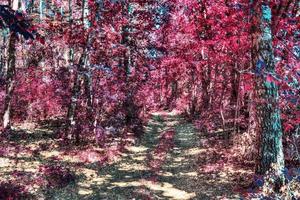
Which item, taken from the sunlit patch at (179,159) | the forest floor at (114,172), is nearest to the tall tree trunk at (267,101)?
the forest floor at (114,172)

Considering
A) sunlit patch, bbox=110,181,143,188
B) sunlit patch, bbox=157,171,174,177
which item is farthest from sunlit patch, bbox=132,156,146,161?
sunlit patch, bbox=110,181,143,188

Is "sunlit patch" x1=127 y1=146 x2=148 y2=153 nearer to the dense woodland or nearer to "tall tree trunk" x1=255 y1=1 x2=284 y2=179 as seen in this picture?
the dense woodland

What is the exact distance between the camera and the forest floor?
29.6 ft

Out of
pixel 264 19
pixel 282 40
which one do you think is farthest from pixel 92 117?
pixel 264 19

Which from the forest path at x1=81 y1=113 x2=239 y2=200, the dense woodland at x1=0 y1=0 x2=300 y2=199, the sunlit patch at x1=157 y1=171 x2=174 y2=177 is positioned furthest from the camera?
the sunlit patch at x1=157 y1=171 x2=174 y2=177

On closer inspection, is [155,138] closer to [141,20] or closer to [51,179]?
[141,20]

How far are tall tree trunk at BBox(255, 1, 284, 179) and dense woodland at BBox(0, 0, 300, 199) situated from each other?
0.08 feet

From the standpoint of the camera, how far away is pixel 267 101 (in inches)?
323

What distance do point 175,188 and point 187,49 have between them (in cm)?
1323

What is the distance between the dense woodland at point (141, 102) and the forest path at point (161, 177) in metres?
0.06

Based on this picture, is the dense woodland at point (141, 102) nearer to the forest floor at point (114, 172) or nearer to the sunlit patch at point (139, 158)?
the forest floor at point (114, 172)

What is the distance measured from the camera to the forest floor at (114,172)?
29.6 feet

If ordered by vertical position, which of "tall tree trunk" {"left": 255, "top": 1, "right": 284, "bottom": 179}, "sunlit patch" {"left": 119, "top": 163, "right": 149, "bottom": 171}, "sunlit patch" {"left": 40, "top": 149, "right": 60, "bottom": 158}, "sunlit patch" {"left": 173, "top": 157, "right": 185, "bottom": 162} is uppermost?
"tall tree trunk" {"left": 255, "top": 1, "right": 284, "bottom": 179}

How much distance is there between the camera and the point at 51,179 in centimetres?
946
